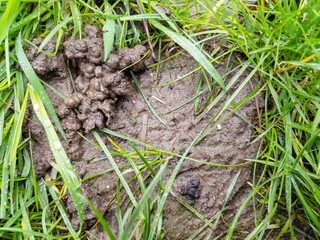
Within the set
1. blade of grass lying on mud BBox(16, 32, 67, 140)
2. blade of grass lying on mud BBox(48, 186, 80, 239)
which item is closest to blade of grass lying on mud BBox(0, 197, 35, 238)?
blade of grass lying on mud BBox(48, 186, 80, 239)

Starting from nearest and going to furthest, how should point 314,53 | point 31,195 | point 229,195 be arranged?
1. point 314,53
2. point 229,195
3. point 31,195

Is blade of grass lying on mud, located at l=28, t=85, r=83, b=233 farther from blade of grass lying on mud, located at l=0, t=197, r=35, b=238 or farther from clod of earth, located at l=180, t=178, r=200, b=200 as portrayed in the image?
clod of earth, located at l=180, t=178, r=200, b=200

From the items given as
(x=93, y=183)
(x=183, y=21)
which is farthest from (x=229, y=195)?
(x=183, y=21)

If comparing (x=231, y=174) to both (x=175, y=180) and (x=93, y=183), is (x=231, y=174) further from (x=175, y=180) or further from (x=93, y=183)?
(x=93, y=183)

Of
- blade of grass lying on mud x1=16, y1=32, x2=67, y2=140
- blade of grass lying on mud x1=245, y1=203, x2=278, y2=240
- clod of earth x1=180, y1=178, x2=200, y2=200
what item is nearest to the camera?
blade of grass lying on mud x1=245, y1=203, x2=278, y2=240

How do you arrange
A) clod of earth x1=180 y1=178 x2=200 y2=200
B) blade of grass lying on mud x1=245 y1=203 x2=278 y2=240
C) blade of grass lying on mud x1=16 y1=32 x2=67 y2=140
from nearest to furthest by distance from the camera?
blade of grass lying on mud x1=245 y1=203 x2=278 y2=240
clod of earth x1=180 y1=178 x2=200 y2=200
blade of grass lying on mud x1=16 y1=32 x2=67 y2=140

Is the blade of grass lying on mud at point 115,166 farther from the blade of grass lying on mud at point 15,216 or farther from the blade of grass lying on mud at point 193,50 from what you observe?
the blade of grass lying on mud at point 193,50
